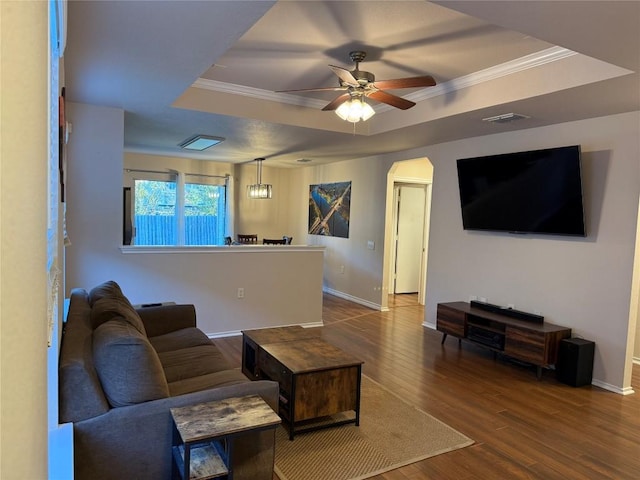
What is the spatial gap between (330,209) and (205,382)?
222 inches

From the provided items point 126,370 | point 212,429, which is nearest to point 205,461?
point 212,429

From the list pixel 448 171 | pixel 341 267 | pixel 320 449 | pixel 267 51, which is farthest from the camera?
pixel 341 267

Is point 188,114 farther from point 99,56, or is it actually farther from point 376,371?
point 376,371

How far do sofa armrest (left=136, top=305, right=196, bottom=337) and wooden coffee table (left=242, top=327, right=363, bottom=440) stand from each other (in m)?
0.82

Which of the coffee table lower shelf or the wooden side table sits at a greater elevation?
the wooden side table

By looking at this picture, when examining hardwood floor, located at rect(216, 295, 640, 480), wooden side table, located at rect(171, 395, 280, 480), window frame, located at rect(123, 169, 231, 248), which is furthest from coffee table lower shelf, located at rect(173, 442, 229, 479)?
window frame, located at rect(123, 169, 231, 248)

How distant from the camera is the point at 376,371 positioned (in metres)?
4.03

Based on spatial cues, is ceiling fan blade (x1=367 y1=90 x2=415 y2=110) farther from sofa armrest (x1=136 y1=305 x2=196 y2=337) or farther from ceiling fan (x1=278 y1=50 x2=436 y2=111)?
sofa armrest (x1=136 y1=305 x2=196 y2=337)

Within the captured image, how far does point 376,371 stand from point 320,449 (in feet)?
4.86

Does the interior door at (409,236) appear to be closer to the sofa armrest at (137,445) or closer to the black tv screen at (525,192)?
the black tv screen at (525,192)

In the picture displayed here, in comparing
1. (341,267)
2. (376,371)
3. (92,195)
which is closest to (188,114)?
(92,195)

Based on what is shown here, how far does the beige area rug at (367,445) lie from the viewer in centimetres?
245

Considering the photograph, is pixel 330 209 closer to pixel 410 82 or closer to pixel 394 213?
pixel 394 213

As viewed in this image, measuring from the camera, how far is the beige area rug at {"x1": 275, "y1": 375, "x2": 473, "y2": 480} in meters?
2.45
